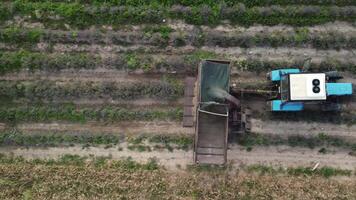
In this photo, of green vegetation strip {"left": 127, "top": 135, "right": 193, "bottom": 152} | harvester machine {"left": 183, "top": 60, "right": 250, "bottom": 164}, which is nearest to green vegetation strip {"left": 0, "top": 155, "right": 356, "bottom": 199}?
green vegetation strip {"left": 127, "top": 135, "right": 193, "bottom": 152}

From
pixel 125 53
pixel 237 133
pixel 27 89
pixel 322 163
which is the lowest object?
pixel 322 163

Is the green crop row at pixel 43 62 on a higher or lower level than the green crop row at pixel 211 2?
lower

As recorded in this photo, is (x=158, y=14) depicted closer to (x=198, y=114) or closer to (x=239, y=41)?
(x=239, y=41)

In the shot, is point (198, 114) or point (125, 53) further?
point (125, 53)

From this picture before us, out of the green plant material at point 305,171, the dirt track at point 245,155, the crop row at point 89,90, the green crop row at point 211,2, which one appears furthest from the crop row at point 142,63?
the green plant material at point 305,171

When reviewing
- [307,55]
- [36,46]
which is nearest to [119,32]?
[36,46]

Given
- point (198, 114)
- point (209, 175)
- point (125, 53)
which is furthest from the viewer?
point (125, 53)

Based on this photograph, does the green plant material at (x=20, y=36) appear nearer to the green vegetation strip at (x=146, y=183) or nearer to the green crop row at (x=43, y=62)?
the green crop row at (x=43, y=62)

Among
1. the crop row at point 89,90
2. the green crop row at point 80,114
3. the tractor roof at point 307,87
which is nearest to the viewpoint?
the tractor roof at point 307,87

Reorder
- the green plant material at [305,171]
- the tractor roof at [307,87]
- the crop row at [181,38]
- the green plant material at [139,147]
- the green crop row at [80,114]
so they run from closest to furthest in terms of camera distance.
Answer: the tractor roof at [307,87]
the green plant material at [305,171]
the green plant material at [139,147]
the green crop row at [80,114]
the crop row at [181,38]
